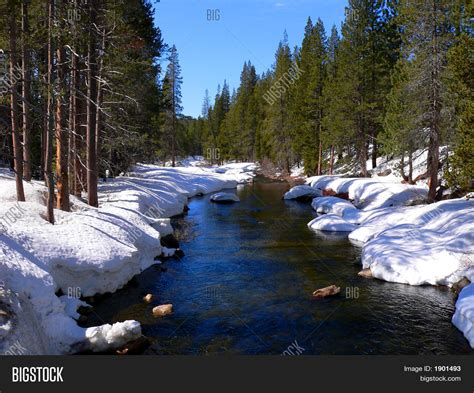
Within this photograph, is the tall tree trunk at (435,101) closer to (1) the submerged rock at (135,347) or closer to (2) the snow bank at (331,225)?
(2) the snow bank at (331,225)

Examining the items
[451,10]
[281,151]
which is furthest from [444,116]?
[281,151]

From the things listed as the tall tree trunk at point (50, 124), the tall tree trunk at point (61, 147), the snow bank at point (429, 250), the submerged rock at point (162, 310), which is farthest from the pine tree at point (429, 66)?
the tall tree trunk at point (50, 124)

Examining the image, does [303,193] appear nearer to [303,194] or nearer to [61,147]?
[303,194]

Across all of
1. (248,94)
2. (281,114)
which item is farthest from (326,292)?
(248,94)

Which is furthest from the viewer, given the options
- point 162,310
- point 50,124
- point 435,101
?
point 435,101

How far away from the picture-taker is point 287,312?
37.3ft

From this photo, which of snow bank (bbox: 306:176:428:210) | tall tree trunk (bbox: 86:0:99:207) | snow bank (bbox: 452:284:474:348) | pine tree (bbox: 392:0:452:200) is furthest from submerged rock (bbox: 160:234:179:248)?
pine tree (bbox: 392:0:452:200)

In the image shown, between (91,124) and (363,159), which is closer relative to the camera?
(91,124)

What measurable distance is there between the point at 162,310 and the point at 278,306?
3.35m

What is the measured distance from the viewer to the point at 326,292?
1248cm

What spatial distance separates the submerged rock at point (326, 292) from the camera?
1245cm

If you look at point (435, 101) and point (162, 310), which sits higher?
point (435, 101)

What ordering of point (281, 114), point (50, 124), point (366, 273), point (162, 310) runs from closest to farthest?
point (162, 310)
point (50, 124)
point (366, 273)
point (281, 114)

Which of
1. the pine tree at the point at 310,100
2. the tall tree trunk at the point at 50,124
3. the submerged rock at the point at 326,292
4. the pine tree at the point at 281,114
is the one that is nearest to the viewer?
the tall tree trunk at the point at 50,124
